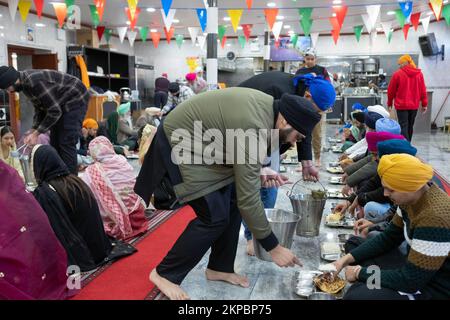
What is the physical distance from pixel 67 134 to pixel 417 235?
9.90 feet

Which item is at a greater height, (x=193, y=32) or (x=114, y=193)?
(x=193, y=32)

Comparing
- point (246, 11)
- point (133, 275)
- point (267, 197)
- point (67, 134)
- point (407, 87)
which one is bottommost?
point (133, 275)

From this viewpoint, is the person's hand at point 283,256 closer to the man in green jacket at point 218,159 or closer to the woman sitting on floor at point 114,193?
the man in green jacket at point 218,159

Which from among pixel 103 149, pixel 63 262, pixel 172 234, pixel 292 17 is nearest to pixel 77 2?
pixel 292 17

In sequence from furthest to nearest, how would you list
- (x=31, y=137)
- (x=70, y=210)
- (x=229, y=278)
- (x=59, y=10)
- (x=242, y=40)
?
1. (x=242, y=40)
2. (x=59, y=10)
3. (x=31, y=137)
4. (x=70, y=210)
5. (x=229, y=278)

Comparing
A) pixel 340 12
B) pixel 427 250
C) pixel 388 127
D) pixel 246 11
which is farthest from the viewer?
pixel 246 11

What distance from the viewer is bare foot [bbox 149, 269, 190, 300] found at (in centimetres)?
194

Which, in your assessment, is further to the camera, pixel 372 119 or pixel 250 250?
pixel 372 119

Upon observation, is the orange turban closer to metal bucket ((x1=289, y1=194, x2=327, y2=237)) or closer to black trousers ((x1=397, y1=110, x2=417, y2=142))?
metal bucket ((x1=289, y1=194, x2=327, y2=237))

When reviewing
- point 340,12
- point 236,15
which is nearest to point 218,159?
point 236,15

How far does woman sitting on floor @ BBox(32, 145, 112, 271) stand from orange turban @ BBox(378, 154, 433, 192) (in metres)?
1.63

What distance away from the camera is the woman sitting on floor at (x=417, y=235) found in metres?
1.46

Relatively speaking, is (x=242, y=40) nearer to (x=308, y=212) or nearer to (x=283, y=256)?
(x=308, y=212)

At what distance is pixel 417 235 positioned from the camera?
1488mm
